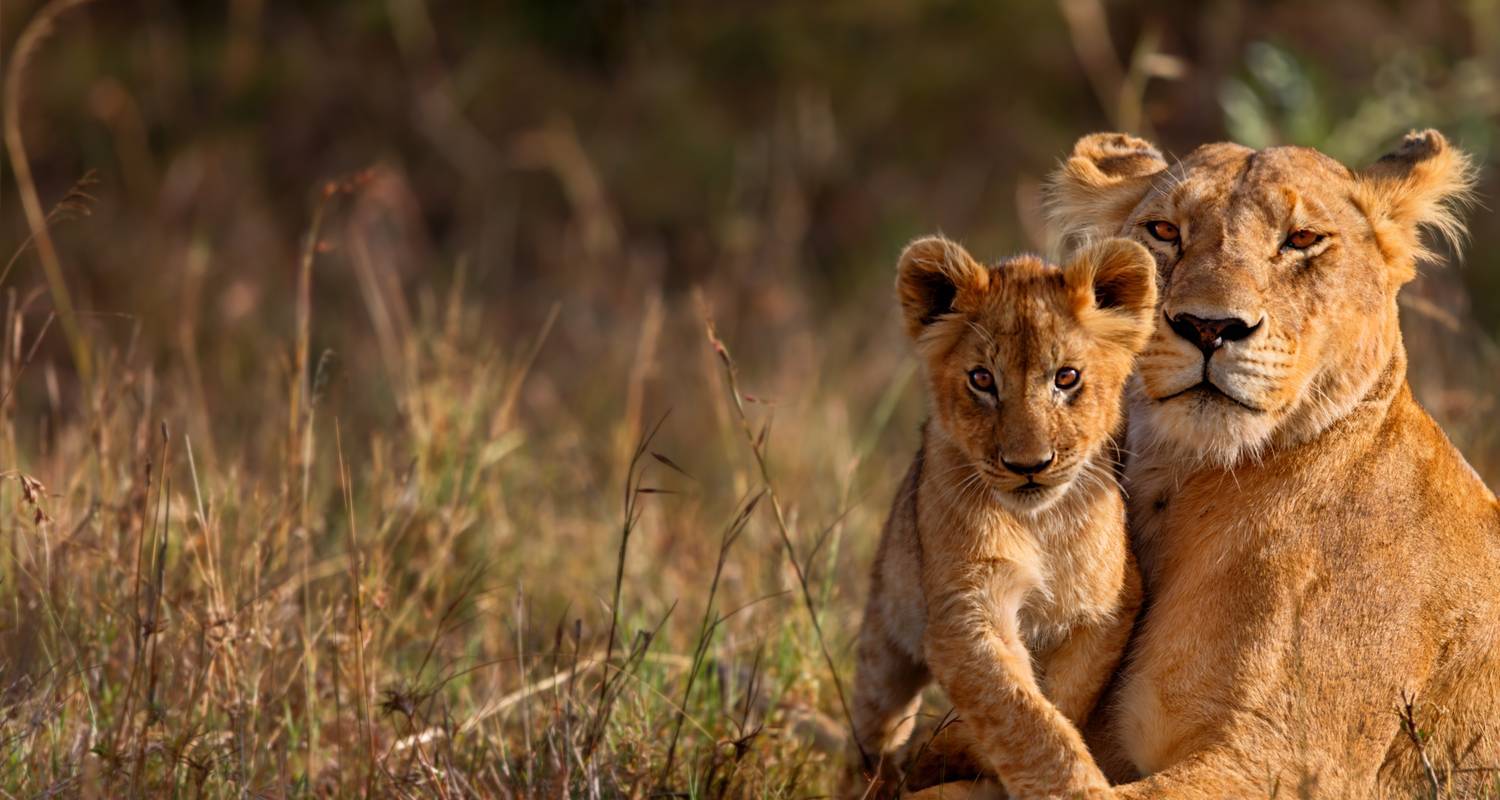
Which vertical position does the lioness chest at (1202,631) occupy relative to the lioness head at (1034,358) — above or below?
below

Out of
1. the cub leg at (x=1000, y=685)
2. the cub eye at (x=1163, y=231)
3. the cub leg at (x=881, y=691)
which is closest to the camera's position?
the cub leg at (x=1000, y=685)

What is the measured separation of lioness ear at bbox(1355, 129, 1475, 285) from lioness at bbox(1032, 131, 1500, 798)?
14 millimetres

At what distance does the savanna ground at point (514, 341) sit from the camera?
14.3 feet

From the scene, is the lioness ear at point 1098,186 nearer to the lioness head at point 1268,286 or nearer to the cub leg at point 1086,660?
the lioness head at point 1268,286

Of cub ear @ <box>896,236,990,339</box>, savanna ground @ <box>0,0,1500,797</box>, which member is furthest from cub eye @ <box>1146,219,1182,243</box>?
savanna ground @ <box>0,0,1500,797</box>

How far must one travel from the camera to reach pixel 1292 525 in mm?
3820

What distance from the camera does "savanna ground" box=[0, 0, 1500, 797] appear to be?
4.37 meters

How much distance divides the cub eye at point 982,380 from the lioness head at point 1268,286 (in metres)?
0.37

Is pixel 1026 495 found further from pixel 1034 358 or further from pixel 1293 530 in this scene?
pixel 1293 530

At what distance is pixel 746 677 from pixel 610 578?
1368mm

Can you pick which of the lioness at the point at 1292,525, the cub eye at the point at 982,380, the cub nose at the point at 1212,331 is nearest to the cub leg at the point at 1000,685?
the lioness at the point at 1292,525

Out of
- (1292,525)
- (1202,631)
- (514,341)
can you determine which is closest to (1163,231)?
(1292,525)

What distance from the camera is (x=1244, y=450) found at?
3.88m

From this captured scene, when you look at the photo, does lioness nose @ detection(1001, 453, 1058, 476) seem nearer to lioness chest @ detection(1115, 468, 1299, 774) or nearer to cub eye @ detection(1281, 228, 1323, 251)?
lioness chest @ detection(1115, 468, 1299, 774)
